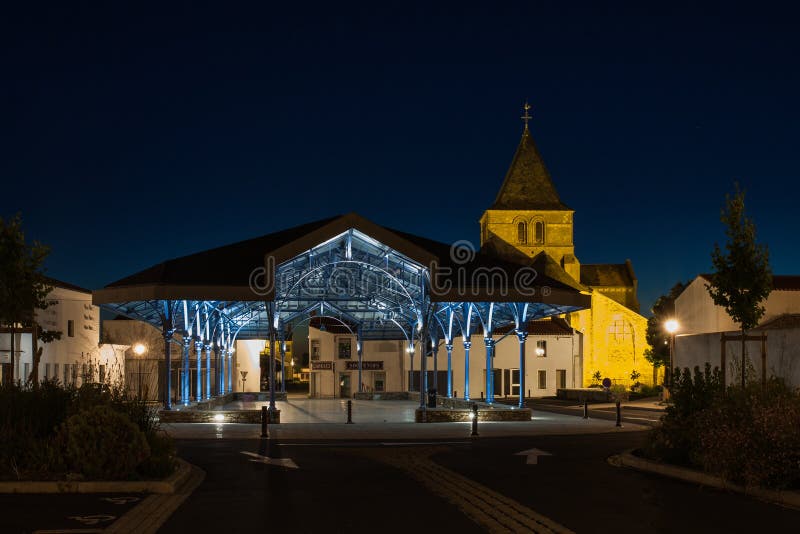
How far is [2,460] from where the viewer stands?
14156 mm

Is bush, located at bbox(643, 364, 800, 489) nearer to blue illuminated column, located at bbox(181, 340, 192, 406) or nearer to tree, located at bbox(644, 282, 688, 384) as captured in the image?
blue illuminated column, located at bbox(181, 340, 192, 406)

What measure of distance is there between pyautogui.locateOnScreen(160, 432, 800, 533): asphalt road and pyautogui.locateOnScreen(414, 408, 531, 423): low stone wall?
1208 centimetres

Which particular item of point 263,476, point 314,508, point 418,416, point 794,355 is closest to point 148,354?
point 418,416

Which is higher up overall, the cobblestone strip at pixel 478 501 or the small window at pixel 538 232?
the small window at pixel 538 232

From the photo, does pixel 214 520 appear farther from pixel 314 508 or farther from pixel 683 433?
pixel 683 433

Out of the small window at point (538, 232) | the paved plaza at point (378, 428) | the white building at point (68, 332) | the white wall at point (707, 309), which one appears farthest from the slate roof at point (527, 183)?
the paved plaza at point (378, 428)

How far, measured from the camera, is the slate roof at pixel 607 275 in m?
113

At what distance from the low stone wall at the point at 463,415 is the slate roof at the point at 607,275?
7999 cm

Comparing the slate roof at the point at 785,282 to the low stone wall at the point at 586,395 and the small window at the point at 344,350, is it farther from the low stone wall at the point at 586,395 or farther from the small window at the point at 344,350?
the small window at the point at 344,350

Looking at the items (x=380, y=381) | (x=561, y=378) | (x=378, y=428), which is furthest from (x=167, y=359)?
(x=561, y=378)

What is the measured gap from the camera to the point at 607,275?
4498 inches

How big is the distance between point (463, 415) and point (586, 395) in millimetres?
24316

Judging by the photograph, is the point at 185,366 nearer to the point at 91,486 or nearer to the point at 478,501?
the point at 91,486

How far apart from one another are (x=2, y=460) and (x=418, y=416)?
2025 centimetres
